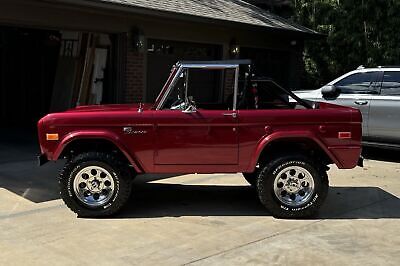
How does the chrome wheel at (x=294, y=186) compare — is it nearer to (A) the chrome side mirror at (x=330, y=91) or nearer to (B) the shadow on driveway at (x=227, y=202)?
(B) the shadow on driveway at (x=227, y=202)

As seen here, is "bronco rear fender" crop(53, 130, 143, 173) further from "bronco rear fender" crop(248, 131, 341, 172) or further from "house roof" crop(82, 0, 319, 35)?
"house roof" crop(82, 0, 319, 35)

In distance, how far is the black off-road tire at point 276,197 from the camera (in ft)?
18.9

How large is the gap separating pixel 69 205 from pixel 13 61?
9.16 m

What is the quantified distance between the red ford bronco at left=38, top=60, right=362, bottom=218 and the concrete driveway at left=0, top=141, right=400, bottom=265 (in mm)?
296

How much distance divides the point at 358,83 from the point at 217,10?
4061mm

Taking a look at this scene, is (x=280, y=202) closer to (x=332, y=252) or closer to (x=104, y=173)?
(x=332, y=252)

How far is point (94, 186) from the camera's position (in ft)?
18.8

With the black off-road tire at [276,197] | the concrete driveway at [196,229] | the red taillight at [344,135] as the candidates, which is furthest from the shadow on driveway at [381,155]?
the black off-road tire at [276,197]

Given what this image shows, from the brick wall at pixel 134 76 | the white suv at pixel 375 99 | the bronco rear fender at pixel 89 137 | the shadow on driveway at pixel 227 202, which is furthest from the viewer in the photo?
the brick wall at pixel 134 76

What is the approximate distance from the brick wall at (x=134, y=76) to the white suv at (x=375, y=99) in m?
3.69

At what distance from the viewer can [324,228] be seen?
5473 millimetres

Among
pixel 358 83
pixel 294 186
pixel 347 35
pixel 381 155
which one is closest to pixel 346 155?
pixel 294 186

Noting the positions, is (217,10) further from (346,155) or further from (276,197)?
(276,197)

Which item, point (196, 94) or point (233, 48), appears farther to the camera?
point (233, 48)
